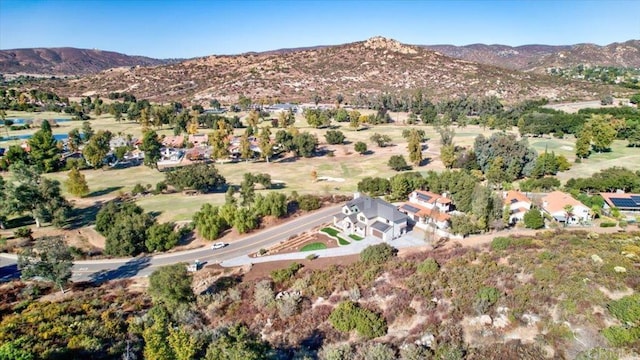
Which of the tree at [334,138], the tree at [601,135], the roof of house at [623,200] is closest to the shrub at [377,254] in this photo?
the roof of house at [623,200]

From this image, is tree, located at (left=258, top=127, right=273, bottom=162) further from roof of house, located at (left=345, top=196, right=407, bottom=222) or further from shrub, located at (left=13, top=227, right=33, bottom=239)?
shrub, located at (left=13, top=227, right=33, bottom=239)

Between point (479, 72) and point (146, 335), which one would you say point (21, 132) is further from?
point (479, 72)

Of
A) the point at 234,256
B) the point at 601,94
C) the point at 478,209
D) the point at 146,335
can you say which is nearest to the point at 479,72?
the point at 601,94

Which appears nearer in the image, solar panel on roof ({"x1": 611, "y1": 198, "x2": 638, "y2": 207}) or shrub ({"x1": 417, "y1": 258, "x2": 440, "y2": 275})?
shrub ({"x1": 417, "y1": 258, "x2": 440, "y2": 275})

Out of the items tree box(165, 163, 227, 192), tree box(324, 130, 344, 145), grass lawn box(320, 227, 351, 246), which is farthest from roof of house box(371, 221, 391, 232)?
tree box(324, 130, 344, 145)

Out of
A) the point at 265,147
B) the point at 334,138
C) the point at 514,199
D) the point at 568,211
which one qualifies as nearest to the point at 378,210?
the point at 514,199

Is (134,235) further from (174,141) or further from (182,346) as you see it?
(174,141)

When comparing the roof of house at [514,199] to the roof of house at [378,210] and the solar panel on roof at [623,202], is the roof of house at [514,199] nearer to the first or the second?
the solar panel on roof at [623,202]
